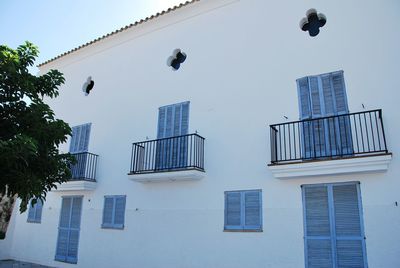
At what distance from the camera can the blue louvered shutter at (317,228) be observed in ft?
24.7

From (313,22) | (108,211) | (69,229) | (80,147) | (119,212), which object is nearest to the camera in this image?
(313,22)

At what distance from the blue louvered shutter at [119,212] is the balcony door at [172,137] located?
6.57ft

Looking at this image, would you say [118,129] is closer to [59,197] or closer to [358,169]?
[59,197]

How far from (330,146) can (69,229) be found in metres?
9.45

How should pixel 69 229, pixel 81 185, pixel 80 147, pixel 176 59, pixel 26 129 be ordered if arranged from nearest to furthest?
pixel 26 129, pixel 176 59, pixel 81 185, pixel 69 229, pixel 80 147

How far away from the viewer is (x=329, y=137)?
8.05 metres

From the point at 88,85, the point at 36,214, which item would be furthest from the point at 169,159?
the point at 36,214

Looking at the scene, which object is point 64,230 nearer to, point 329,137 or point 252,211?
point 252,211

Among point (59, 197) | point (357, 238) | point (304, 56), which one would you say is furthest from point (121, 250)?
point (304, 56)

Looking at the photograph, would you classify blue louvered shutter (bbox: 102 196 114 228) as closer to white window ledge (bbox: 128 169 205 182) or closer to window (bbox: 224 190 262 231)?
white window ledge (bbox: 128 169 205 182)

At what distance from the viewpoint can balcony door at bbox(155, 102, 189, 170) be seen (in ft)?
32.8

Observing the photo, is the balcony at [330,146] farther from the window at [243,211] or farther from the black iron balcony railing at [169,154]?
the black iron balcony railing at [169,154]

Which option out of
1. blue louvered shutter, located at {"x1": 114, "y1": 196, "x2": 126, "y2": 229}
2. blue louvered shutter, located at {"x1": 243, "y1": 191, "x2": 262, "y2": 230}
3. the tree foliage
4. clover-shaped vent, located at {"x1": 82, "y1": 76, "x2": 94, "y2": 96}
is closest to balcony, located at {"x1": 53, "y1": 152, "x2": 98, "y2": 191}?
blue louvered shutter, located at {"x1": 114, "y1": 196, "x2": 126, "y2": 229}

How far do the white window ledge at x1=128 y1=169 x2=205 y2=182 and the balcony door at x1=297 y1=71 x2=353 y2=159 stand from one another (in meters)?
2.98
